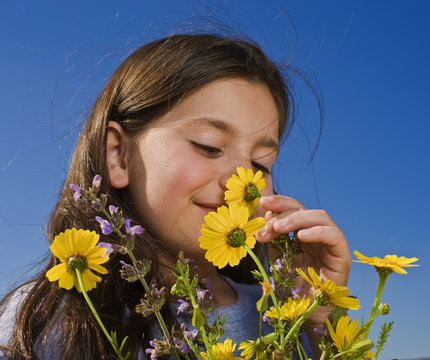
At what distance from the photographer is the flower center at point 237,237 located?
75 centimetres

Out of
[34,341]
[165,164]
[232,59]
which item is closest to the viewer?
[34,341]

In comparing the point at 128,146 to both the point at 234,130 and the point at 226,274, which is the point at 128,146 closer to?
the point at 234,130

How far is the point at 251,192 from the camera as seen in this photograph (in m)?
1.03

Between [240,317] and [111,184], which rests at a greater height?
[111,184]

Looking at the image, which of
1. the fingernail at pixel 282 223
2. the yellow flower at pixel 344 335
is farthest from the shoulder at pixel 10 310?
the yellow flower at pixel 344 335

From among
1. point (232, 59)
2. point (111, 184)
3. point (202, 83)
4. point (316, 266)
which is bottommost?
point (316, 266)

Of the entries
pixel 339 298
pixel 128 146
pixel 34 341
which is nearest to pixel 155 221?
pixel 128 146

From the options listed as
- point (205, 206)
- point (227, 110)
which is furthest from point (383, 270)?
point (227, 110)

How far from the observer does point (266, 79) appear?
1773 millimetres

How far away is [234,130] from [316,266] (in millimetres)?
467

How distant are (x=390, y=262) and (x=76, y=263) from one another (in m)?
0.53

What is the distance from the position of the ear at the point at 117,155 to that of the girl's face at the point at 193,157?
26mm

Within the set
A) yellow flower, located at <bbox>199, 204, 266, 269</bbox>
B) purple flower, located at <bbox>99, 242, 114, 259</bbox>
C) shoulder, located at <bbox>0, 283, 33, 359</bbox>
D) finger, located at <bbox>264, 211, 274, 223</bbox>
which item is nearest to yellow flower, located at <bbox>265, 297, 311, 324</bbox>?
yellow flower, located at <bbox>199, 204, 266, 269</bbox>

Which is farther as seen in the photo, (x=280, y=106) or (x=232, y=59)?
(x=280, y=106)
